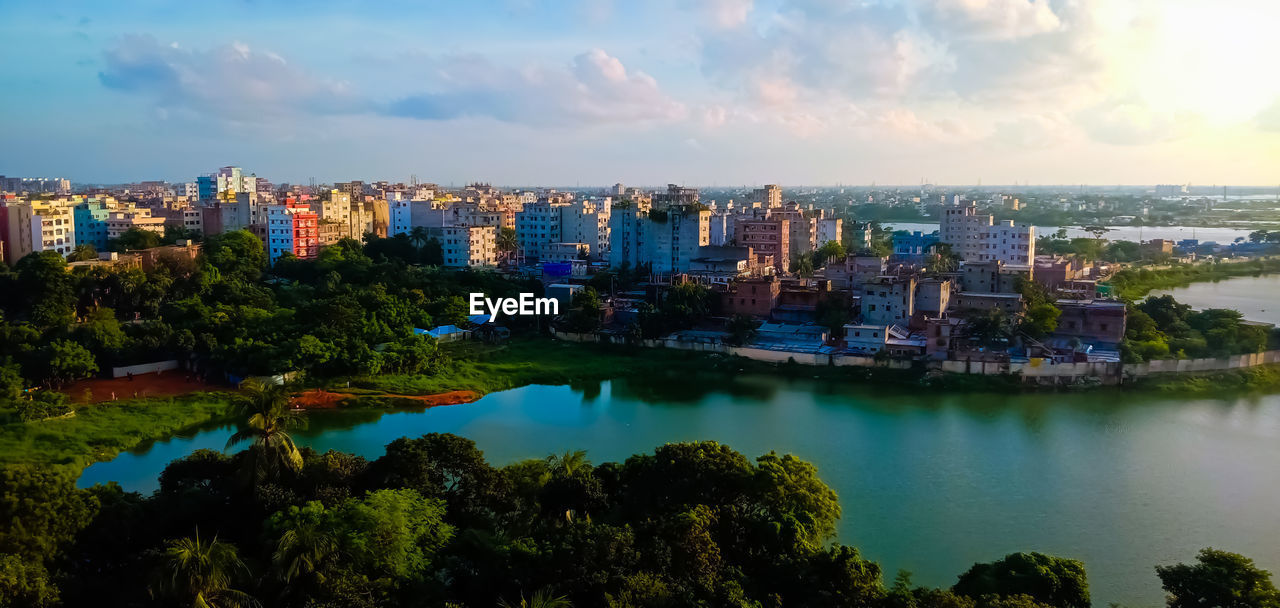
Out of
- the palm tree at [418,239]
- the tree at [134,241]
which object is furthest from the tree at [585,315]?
the tree at [134,241]

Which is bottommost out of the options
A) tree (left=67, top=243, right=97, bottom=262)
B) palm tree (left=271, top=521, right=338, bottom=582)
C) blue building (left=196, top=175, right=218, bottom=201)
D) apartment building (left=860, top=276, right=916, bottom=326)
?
palm tree (left=271, top=521, right=338, bottom=582)

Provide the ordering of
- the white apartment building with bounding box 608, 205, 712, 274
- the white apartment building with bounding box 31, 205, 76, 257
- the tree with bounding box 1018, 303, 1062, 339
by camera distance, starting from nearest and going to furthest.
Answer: the tree with bounding box 1018, 303, 1062, 339, the white apartment building with bounding box 31, 205, 76, 257, the white apartment building with bounding box 608, 205, 712, 274

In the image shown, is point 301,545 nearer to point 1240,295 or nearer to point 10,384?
point 10,384

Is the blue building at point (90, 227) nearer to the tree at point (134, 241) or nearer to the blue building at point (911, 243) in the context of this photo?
the tree at point (134, 241)

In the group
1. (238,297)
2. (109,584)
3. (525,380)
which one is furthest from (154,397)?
Answer: (109,584)

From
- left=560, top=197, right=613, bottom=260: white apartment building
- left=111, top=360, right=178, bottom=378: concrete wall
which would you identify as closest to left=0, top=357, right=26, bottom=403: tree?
left=111, top=360, right=178, bottom=378: concrete wall

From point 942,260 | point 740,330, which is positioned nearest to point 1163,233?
point 942,260

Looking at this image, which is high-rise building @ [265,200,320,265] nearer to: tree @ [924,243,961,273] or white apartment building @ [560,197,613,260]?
white apartment building @ [560,197,613,260]
